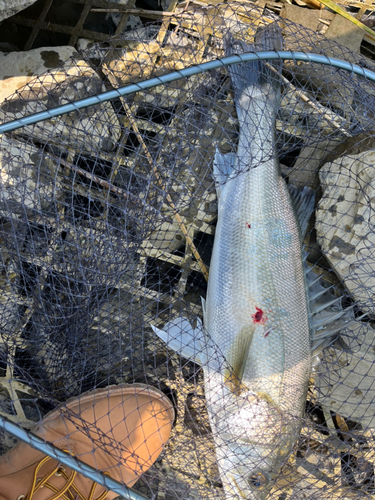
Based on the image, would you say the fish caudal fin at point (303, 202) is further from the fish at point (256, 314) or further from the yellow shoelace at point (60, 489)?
the yellow shoelace at point (60, 489)

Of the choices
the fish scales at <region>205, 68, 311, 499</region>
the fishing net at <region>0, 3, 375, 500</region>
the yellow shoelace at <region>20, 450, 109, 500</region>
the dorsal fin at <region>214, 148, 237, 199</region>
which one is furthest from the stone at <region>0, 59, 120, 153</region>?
the yellow shoelace at <region>20, 450, 109, 500</region>

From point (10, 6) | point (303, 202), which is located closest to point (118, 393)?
point (303, 202)

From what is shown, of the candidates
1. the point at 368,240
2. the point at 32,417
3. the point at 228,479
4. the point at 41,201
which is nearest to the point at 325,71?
the point at 368,240

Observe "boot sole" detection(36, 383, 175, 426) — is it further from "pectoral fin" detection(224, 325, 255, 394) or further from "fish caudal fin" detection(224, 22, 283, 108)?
"fish caudal fin" detection(224, 22, 283, 108)

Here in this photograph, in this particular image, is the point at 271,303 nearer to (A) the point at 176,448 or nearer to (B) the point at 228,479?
(B) the point at 228,479

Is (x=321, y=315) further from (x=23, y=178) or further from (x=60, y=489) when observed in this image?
(x=23, y=178)

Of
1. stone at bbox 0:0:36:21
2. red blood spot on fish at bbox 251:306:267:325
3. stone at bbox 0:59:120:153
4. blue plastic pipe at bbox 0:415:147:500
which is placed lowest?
blue plastic pipe at bbox 0:415:147:500

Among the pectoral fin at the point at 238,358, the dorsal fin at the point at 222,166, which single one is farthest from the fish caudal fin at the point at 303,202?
the pectoral fin at the point at 238,358
